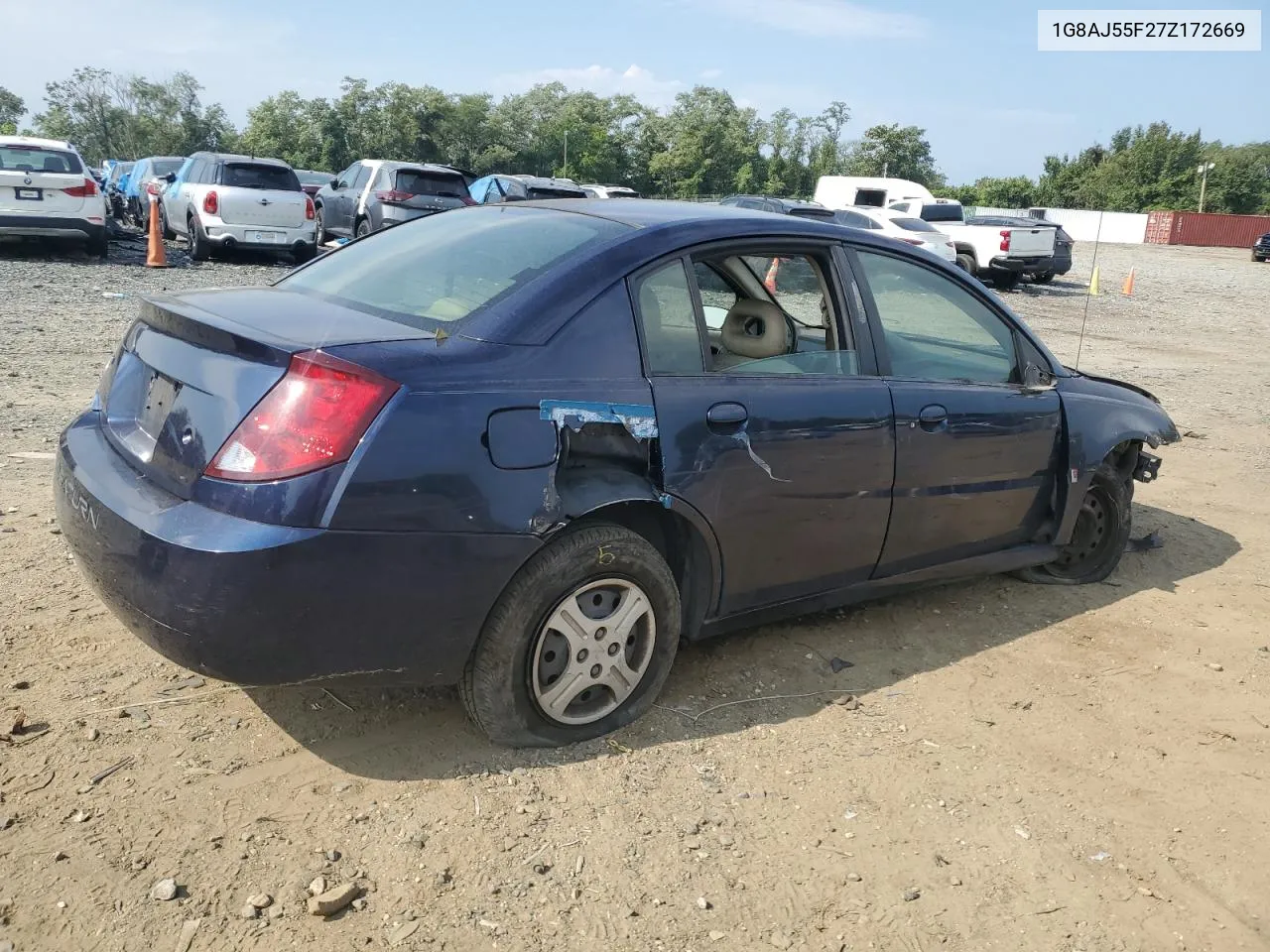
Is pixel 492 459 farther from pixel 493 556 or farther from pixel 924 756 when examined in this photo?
pixel 924 756

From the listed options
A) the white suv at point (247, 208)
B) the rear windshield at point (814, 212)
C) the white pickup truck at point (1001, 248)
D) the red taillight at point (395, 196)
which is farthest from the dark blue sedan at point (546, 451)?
the white pickup truck at point (1001, 248)

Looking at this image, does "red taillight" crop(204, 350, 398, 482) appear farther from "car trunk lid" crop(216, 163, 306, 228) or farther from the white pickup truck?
the white pickup truck

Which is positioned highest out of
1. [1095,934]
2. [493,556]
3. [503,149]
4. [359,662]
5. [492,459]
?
[503,149]

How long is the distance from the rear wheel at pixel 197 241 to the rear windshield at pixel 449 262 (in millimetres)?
13468

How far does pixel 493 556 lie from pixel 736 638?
1.60 metres

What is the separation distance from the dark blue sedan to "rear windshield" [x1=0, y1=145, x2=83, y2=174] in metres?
13.2

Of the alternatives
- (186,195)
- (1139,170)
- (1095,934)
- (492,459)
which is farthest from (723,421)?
(1139,170)

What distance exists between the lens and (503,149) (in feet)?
233

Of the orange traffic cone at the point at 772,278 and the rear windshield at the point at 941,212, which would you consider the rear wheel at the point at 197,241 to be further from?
the rear windshield at the point at 941,212

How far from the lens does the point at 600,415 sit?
3.01 metres

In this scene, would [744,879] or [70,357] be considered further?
[70,357]

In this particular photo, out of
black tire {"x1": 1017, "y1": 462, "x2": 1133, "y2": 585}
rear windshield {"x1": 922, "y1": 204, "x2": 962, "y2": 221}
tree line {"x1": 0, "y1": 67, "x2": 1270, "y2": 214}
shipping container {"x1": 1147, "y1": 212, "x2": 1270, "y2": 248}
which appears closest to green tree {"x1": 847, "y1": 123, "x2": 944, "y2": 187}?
tree line {"x1": 0, "y1": 67, "x2": 1270, "y2": 214}

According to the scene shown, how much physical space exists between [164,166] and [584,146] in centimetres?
5562

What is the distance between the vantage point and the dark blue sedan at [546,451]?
261 centimetres
